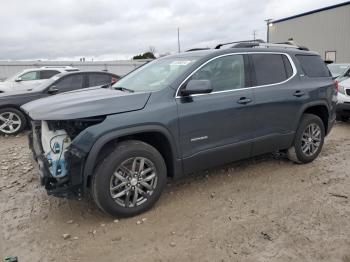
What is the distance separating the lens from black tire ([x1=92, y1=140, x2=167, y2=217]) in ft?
11.8

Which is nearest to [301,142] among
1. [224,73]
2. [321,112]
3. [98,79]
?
[321,112]

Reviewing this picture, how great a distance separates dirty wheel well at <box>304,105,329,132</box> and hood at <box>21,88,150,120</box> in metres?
2.96

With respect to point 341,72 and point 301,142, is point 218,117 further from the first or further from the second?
point 341,72

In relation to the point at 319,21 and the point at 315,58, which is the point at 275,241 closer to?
the point at 315,58

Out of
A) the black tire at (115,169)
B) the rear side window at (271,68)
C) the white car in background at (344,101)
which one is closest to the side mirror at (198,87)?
the black tire at (115,169)

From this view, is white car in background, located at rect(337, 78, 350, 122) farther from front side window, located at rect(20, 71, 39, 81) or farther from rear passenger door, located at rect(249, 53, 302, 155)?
front side window, located at rect(20, 71, 39, 81)

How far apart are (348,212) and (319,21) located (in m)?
28.9

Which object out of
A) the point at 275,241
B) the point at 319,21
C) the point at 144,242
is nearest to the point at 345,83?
the point at 275,241

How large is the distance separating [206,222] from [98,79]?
22.0 ft

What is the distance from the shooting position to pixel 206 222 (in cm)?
378

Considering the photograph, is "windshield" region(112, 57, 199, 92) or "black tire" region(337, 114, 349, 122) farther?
"black tire" region(337, 114, 349, 122)

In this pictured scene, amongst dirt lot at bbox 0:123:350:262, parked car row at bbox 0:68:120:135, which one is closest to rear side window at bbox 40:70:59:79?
parked car row at bbox 0:68:120:135

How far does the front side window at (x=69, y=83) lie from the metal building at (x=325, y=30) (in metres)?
24.1

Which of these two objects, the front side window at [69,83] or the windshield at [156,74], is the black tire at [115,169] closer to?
the windshield at [156,74]
